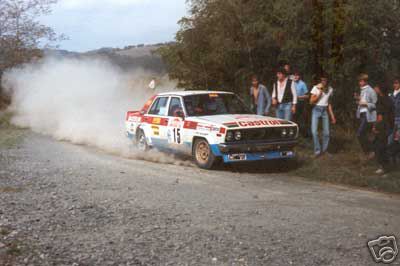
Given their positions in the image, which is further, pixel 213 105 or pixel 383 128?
pixel 213 105

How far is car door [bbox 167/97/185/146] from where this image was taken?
1227 cm

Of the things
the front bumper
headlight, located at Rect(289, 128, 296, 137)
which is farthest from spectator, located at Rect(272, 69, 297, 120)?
the front bumper

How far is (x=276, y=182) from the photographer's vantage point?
995 centimetres

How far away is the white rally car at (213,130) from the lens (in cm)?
1108

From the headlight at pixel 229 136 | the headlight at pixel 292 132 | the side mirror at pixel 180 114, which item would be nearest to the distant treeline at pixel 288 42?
the headlight at pixel 292 132

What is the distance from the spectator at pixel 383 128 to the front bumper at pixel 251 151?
5.51ft

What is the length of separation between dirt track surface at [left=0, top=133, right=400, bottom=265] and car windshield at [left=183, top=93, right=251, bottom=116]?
1.81 metres

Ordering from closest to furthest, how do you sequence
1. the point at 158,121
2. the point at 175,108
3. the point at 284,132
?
the point at 284,132 → the point at 175,108 → the point at 158,121

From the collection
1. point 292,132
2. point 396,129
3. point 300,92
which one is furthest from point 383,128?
point 300,92

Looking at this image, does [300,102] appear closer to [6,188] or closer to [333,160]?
[333,160]

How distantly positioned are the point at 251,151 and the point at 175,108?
2.35m

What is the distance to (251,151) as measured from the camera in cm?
1113

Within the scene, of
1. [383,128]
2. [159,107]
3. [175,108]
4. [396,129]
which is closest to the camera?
[396,129]

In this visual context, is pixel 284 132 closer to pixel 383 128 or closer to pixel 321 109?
pixel 321 109
